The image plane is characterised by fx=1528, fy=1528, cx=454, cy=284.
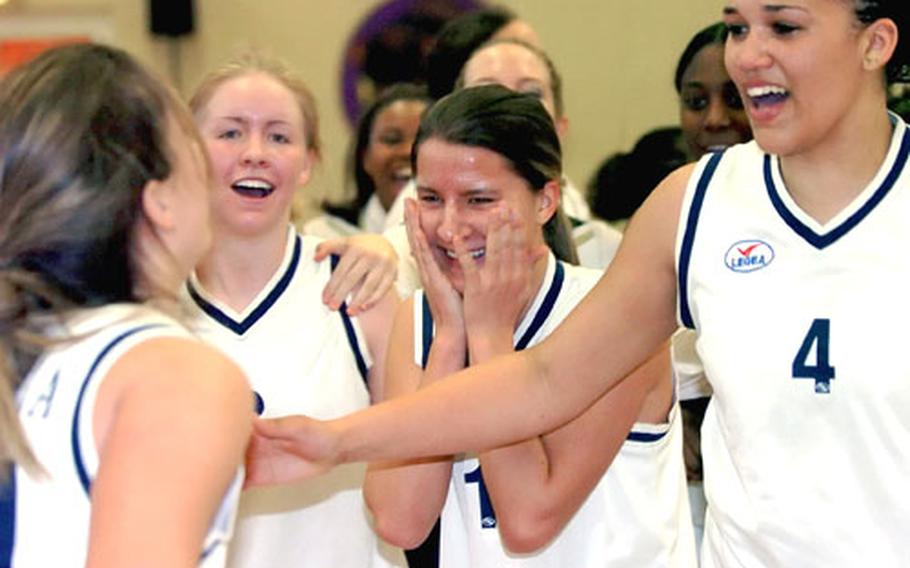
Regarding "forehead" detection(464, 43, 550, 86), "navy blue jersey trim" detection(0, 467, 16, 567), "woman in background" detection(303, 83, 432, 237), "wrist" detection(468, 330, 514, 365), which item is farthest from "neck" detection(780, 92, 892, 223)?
"woman in background" detection(303, 83, 432, 237)

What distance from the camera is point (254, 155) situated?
2.91 m

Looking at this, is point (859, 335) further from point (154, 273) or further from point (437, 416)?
point (154, 273)

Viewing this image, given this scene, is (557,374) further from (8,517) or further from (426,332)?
(8,517)

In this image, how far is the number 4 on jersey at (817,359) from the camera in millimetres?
2213

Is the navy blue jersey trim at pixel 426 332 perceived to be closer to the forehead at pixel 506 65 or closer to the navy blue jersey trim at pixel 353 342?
the navy blue jersey trim at pixel 353 342

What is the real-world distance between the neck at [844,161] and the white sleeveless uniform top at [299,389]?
0.95 m

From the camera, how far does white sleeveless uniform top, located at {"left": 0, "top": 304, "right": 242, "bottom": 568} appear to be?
1646 mm

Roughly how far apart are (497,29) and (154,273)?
106 inches

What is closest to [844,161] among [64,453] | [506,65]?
[64,453]

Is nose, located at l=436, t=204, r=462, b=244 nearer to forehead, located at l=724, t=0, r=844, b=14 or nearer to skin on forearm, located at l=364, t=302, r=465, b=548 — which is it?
skin on forearm, located at l=364, t=302, r=465, b=548

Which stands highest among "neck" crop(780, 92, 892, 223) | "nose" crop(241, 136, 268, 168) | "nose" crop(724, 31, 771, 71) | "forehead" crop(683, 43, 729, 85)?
"nose" crop(724, 31, 771, 71)

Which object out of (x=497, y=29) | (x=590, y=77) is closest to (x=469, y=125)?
(x=497, y=29)

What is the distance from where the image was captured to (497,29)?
171 inches

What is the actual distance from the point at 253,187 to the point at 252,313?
0.24 m
